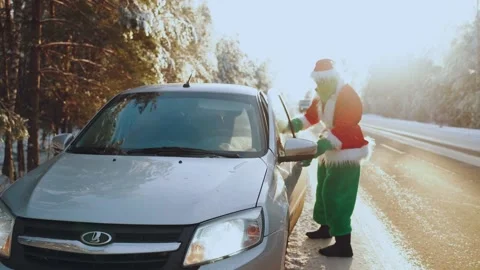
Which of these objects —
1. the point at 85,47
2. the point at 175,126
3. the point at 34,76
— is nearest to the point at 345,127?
the point at 175,126

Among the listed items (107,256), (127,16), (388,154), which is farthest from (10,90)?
(388,154)

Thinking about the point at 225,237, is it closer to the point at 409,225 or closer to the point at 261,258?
the point at 261,258

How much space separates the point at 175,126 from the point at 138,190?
1195mm

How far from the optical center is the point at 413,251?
4.88 metres

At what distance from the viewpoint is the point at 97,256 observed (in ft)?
7.59

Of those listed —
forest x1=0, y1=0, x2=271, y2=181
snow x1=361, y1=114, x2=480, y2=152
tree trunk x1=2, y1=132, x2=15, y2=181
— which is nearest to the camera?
tree trunk x1=2, y1=132, x2=15, y2=181

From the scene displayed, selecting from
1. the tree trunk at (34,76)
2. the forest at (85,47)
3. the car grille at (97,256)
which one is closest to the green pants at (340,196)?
the car grille at (97,256)

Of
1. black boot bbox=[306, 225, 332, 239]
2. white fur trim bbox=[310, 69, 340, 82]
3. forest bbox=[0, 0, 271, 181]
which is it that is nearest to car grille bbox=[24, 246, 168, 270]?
white fur trim bbox=[310, 69, 340, 82]

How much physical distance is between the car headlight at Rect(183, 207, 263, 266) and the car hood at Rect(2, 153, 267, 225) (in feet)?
0.16

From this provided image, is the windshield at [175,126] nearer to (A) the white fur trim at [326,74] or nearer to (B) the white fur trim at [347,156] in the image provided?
(A) the white fur trim at [326,74]

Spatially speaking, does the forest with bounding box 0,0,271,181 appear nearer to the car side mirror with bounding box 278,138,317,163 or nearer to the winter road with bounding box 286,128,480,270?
the winter road with bounding box 286,128,480,270

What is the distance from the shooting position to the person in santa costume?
4535 mm

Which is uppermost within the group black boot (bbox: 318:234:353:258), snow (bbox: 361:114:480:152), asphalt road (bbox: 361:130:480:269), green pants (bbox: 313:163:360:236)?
green pants (bbox: 313:163:360:236)

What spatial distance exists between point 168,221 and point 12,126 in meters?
5.85
